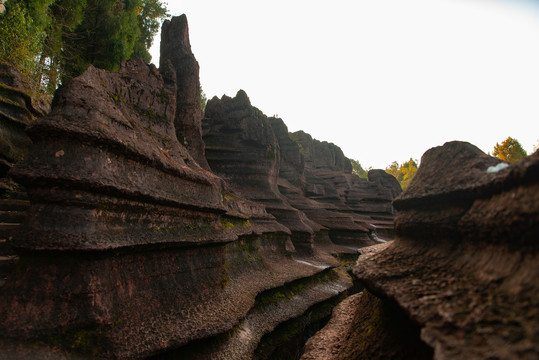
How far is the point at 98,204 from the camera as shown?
334cm

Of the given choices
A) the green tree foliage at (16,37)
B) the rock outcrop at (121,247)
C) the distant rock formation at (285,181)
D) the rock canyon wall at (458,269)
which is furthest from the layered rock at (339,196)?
the rock canyon wall at (458,269)

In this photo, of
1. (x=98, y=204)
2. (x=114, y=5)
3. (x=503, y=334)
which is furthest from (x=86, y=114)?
(x=114, y=5)

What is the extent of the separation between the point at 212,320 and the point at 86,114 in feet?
11.1

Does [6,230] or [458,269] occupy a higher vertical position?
[458,269]

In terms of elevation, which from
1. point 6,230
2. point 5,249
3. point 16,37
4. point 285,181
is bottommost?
point 5,249

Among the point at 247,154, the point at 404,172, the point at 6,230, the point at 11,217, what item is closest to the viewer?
the point at 6,230

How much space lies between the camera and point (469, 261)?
1700 mm

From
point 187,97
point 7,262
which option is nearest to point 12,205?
point 7,262

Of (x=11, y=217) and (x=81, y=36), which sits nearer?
(x=11, y=217)

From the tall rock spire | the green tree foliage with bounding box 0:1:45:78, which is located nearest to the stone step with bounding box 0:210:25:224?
the tall rock spire

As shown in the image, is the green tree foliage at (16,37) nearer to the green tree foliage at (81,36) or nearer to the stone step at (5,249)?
the green tree foliage at (81,36)

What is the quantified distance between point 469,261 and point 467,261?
0.06 ft

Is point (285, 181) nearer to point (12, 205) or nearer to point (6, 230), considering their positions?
point (12, 205)

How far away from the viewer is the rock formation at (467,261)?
3.83 feet
